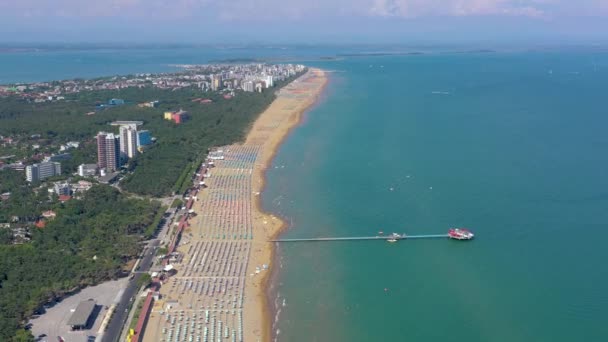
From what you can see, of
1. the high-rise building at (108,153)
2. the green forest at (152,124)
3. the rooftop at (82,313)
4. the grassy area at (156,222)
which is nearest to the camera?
the rooftop at (82,313)

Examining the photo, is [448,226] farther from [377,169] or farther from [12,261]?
[12,261]

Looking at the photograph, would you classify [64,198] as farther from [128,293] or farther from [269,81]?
[269,81]

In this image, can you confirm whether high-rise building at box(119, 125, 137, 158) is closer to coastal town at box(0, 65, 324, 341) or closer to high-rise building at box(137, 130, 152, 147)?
coastal town at box(0, 65, 324, 341)

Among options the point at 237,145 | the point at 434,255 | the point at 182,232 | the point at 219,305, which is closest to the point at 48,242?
the point at 182,232

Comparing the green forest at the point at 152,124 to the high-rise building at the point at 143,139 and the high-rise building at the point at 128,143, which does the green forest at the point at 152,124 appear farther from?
the high-rise building at the point at 128,143

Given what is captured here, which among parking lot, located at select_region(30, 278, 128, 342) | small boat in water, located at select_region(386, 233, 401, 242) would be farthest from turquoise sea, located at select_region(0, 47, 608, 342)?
parking lot, located at select_region(30, 278, 128, 342)

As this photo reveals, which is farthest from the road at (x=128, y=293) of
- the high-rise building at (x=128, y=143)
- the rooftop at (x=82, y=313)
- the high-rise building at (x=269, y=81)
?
the high-rise building at (x=269, y=81)
